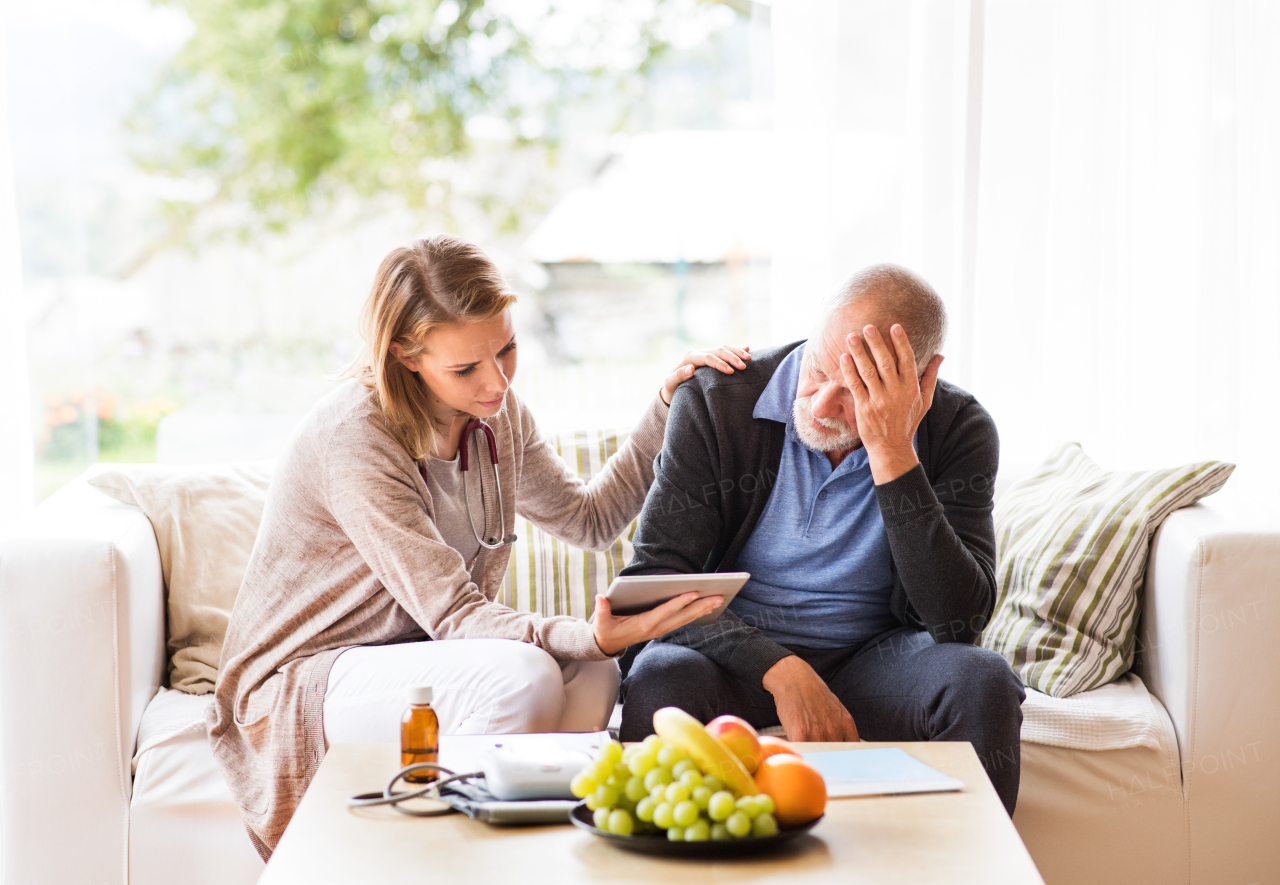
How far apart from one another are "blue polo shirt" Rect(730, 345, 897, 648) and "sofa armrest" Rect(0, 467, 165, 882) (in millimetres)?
996

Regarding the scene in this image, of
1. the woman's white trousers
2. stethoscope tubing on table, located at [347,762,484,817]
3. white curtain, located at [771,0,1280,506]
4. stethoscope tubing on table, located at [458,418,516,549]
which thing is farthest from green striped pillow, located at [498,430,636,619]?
stethoscope tubing on table, located at [347,762,484,817]

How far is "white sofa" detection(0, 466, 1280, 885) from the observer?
1683 mm

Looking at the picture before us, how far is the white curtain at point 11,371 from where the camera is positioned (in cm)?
244

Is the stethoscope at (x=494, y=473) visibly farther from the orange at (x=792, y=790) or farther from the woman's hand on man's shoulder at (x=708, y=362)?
the orange at (x=792, y=790)

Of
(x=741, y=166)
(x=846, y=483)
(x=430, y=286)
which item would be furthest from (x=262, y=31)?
(x=846, y=483)

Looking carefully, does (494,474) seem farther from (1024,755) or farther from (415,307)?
(1024,755)

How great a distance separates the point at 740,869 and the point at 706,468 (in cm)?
84

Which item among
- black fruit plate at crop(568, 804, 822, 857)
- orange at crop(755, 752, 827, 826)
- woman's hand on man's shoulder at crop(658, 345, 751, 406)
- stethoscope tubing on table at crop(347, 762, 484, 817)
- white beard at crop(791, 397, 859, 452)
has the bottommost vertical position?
stethoscope tubing on table at crop(347, 762, 484, 817)

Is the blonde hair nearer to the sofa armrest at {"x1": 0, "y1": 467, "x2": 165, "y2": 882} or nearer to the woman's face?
the woman's face

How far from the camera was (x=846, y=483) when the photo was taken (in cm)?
175

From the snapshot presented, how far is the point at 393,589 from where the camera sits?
1.62 m

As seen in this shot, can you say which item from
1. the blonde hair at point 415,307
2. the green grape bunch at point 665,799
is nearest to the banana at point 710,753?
the green grape bunch at point 665,799

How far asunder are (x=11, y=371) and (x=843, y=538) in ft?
6.19

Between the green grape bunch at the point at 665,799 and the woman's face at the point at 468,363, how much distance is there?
75cm
